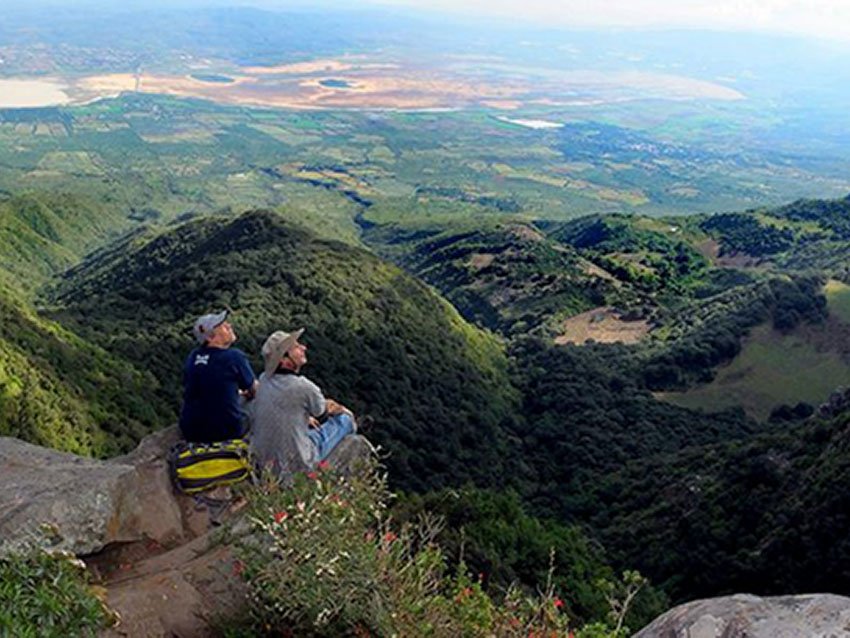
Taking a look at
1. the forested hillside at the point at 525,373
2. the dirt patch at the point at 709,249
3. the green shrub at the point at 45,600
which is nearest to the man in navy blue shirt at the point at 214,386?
the green shrub at the point at 45,600

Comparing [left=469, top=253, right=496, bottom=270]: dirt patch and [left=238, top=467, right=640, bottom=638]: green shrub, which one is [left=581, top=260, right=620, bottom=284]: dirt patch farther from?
[left=238, top=467, right=640, bottom=638]: green shrub

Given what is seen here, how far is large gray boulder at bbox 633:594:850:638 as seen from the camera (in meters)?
5.15

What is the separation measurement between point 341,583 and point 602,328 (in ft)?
225

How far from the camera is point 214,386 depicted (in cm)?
864

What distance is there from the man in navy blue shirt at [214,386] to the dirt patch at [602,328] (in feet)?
195

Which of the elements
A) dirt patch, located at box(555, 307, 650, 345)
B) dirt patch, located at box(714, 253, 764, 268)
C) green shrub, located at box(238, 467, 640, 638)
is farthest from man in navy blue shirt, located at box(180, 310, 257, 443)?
dirt patch, located at box(714, 253, 764, 268)

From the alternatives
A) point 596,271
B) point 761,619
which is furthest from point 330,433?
point 596,271

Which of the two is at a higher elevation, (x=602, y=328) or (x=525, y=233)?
(x=525, y=233)

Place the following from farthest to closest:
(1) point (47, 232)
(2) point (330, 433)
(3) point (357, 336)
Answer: (1) point (47, 232)
(3) point (357, 336)
(2) point (330, 433)

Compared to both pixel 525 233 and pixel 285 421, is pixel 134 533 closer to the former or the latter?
pixel 285 421

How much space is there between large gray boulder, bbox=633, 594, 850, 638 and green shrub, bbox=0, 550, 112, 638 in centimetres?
418

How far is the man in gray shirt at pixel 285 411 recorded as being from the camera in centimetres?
833

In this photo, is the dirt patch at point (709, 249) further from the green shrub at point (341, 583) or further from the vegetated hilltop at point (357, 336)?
the green shrub at point (341, 583)

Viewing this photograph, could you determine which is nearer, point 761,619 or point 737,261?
point 761,619
